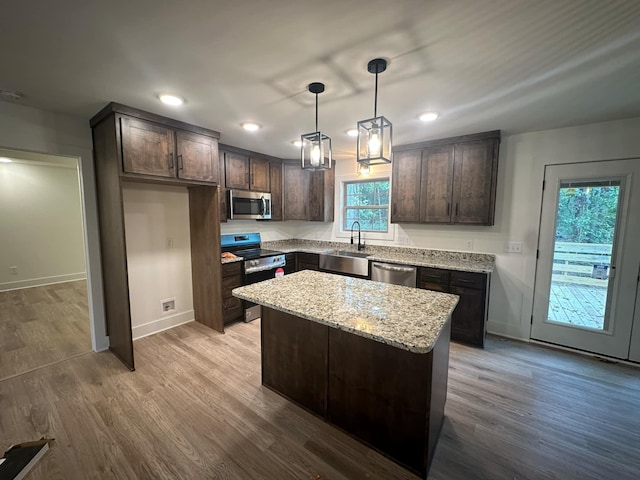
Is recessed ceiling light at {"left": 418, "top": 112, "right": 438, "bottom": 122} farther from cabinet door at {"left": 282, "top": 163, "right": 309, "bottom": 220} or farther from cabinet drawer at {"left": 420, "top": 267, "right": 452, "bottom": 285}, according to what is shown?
cabinet door at {"left": 282, "top": 163, "right": 309, "bottom": 220}

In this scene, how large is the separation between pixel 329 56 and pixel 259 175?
2.57m

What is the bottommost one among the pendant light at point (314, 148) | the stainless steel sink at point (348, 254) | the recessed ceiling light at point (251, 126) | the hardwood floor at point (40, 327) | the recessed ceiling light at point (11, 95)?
the hardwood floor at point (40, 327)

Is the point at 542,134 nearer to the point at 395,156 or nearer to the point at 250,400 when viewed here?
the point at 395,156

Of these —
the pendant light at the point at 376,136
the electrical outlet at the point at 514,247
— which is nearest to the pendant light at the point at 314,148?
the pendant light at the point at 376,136

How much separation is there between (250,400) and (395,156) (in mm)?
3215

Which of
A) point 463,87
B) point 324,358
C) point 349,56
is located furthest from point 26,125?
point 463,87

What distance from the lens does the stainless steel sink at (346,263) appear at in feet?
12.0

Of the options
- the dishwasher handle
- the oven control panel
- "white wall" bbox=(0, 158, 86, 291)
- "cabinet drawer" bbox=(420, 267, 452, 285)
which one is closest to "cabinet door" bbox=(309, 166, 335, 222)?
the oven control panel

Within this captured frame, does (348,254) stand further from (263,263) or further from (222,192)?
(222,192)

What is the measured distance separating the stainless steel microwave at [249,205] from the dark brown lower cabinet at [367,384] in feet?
6.01

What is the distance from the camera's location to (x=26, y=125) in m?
2.34

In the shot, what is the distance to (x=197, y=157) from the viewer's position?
9.52 feet

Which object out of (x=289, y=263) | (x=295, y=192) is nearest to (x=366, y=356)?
(x=289, y=263)

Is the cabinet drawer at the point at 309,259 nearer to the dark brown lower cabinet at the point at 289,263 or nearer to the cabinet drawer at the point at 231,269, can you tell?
the dark brown lower cabinet at the point at 289,263
